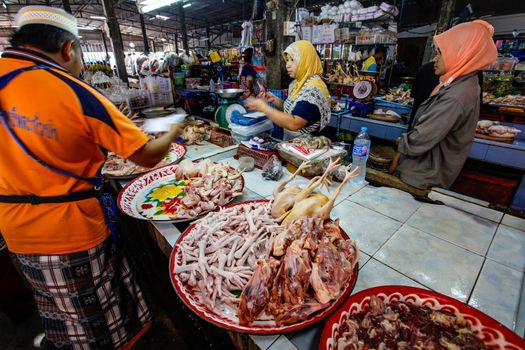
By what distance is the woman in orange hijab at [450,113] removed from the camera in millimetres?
2518

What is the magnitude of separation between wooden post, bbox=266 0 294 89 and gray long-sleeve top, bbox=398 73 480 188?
2.34 metres

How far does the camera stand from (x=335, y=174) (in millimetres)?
2223

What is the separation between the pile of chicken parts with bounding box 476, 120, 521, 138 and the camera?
4.18m

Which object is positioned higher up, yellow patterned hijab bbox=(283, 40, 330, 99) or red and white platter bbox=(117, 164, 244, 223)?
yellow patterned hijab bbox=(283, 40, 330, 99)

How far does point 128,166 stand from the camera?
2633 millimetres

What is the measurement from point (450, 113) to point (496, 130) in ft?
9.32

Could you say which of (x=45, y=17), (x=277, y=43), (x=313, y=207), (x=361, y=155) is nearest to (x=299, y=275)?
(x=313, y=207)

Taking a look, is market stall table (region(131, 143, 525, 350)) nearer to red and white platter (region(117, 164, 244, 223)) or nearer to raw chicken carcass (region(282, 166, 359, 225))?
red and white platter (region(117, 164, 244, 223))

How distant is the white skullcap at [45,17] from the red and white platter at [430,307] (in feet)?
6.29

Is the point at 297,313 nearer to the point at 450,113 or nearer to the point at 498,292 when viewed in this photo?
the point at 498,292

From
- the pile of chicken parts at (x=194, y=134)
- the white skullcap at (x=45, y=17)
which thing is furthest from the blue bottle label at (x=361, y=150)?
the white skullcap at (x=45, y=17)

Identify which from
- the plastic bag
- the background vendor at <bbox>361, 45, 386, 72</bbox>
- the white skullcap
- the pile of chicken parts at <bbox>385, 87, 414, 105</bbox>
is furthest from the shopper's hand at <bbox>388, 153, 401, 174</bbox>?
the background vendor at <bbox>361, 45, 386, 72</bbox>

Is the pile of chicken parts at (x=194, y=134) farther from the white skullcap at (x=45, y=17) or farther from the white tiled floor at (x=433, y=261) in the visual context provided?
the white tiled floor at (x=433, y=261)

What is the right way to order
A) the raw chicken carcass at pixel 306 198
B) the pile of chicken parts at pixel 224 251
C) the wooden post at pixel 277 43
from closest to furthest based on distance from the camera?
the pile of chicken parts at pixel 224 251 < the raw chicken carcass at pixel 306 198 < the wooden post at pixel 277 43
